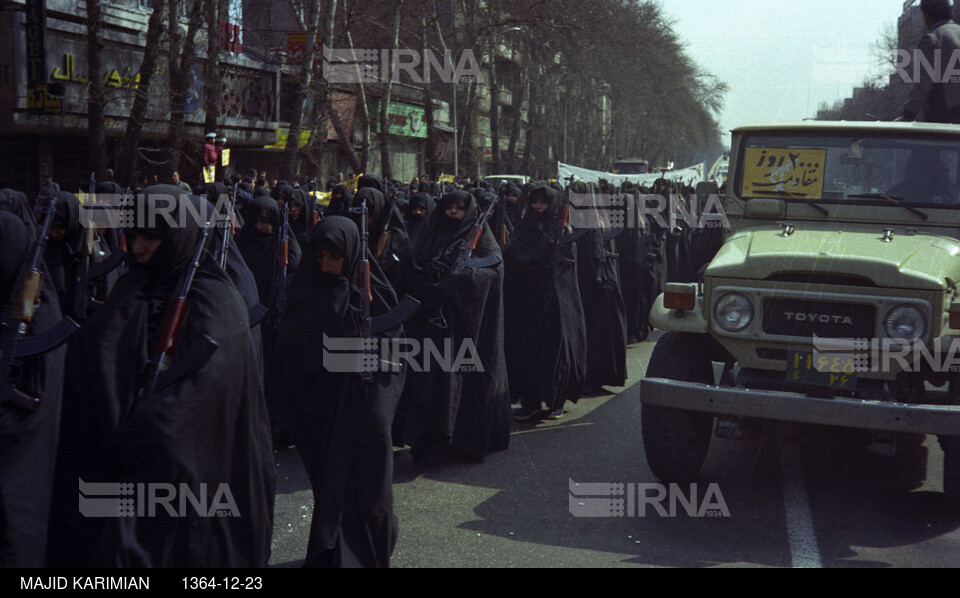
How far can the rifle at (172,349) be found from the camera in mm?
3688

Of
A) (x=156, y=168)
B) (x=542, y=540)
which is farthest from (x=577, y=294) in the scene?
(x=156, y=168)

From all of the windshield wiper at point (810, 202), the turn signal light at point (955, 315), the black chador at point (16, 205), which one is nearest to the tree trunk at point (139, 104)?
the black chador at point (16, 205)

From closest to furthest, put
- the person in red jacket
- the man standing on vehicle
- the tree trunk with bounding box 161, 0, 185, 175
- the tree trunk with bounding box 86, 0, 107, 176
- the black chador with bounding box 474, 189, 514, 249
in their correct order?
the man standing on vehicle < the black chador with bounding box 474, 189, 514, 249 < the tree trunk with bounding box 86, 0, 107, 176 < the person in red jacket < the tree trunk with bounding box 161, 0, 185, 175

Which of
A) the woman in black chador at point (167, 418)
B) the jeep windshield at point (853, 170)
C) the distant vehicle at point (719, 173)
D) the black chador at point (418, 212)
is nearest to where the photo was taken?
the woman in black chador at point (167, 418)

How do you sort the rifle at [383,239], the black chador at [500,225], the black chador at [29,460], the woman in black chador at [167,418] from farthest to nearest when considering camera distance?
the black chador at [500,225]
the rifle at [383,239]
the black chador at [29,460]
the woman in black chador at [167,418]

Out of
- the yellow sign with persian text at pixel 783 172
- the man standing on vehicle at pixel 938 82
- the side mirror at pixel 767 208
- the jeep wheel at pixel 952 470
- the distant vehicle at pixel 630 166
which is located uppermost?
the man standing on vehicle at pixel 938 82

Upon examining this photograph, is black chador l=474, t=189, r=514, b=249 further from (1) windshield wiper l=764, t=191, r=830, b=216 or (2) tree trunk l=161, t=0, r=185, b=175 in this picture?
(2) tree trunk l=161, t=0, r=185, b=175

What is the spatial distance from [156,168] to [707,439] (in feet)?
66.6

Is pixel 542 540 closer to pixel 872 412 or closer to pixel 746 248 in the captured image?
pixel 872 412

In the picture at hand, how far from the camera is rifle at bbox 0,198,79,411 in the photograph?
3768 millimetres

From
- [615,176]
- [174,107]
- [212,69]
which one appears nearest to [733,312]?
[174,107]

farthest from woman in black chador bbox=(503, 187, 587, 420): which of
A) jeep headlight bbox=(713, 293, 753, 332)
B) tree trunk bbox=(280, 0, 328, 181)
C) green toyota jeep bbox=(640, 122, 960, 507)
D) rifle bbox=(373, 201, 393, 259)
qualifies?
tree trunk bbox=(280, 0, 328, 181)

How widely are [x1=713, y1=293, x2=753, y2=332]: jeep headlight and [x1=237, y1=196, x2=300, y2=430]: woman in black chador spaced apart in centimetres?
322

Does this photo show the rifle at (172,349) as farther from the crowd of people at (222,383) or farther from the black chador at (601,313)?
the black chador at (601,313)
